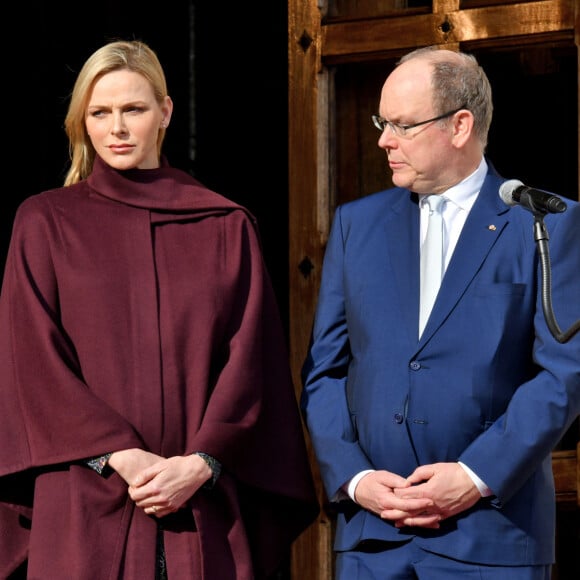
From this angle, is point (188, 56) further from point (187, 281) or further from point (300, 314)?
Answer: point (187, 281)

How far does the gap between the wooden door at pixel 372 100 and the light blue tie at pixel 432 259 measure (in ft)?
2.88

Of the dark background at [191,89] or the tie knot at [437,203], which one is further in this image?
the dark background at [191,89]

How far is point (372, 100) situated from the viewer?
→ 5281 mm

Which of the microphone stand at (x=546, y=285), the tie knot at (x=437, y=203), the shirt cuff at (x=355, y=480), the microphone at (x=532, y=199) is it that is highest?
the tie knot at (x=437, y=203)

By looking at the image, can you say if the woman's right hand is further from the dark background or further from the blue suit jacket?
the dark background

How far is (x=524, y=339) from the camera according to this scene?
164 inches

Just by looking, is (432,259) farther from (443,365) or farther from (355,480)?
(355,480)

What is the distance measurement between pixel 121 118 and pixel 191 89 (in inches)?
62.3

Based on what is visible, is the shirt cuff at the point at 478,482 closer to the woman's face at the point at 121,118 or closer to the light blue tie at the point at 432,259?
the light blue tie at the point at 432,259

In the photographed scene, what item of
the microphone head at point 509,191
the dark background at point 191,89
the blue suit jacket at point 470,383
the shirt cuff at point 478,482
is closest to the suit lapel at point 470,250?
the blue suit jacket at point 470,383

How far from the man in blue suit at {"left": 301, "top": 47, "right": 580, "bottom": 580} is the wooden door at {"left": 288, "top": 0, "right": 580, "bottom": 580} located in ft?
2.29

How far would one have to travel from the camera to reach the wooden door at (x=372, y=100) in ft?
16.6

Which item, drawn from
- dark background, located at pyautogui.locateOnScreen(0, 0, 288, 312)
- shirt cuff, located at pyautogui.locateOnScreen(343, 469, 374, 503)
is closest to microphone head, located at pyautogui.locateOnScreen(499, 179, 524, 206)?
shirt cuff, located at pyautogui.locateOnScreen(343, 469, 374, 503)

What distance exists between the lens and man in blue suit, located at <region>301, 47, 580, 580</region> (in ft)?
13.3
